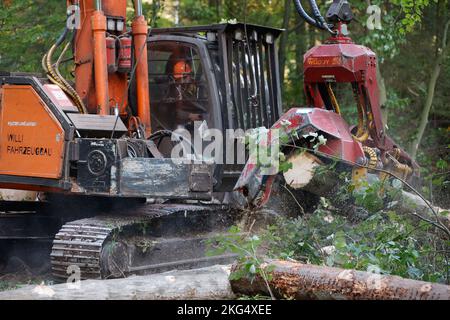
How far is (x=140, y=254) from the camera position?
7895mm

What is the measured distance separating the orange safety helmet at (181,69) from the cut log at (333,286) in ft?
12.6

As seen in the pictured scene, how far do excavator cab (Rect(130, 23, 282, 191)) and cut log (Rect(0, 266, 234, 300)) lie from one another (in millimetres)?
2804

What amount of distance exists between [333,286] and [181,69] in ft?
14.4

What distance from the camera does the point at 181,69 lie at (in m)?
9.14

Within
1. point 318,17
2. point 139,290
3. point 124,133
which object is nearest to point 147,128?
point 124,133

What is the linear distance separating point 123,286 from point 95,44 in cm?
305

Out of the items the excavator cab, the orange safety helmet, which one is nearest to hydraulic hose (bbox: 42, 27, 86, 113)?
the excavator cab

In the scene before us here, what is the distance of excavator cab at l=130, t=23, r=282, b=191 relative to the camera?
883 centimetres

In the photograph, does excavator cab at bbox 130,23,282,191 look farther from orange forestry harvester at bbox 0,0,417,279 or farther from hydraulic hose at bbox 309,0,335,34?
hydraulic hose at bbox 309,0,335,34

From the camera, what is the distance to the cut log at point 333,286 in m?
5.02

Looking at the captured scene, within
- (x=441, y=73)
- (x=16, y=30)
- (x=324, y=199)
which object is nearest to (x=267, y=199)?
(x=324, y=199)

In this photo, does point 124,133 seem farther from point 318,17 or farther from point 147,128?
point 318,17

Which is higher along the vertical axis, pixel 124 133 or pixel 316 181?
pixel 124 133
